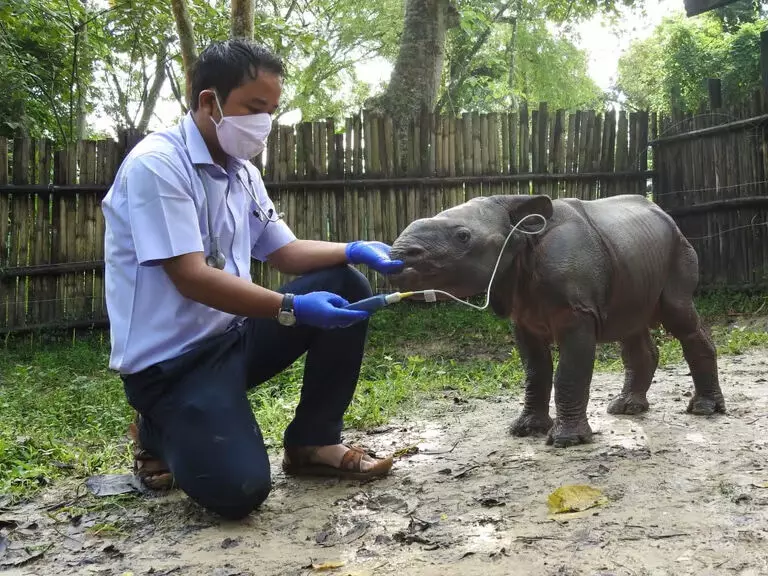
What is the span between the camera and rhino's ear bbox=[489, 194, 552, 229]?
3463 millimetres

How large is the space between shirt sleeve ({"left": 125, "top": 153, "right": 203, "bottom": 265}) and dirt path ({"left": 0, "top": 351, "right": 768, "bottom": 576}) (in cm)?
100

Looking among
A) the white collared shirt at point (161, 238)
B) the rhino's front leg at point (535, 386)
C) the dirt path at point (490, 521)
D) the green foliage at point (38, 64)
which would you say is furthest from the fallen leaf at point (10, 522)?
the green foliage at point (38, 64)

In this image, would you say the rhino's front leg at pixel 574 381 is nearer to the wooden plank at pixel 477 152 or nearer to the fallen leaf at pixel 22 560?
the fallen leaf at pixel 22 560

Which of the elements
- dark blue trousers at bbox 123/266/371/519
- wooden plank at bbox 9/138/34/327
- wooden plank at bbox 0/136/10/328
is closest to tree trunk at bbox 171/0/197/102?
wooden plank at bbox 9/138/34/327

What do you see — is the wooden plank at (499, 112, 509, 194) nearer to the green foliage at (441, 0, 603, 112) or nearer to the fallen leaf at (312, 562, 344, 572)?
the fallen leaf at (312, 562, 344, 572)

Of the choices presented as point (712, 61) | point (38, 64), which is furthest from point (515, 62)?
point (38, 64)

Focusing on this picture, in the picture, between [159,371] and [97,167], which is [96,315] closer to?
[97,167]

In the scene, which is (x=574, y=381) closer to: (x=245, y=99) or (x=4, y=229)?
(x=245, y=99)

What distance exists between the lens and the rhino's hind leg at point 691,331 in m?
3.89

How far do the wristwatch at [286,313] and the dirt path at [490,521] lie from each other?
2.32 ft

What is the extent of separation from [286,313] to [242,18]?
434 cm

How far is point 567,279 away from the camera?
10.9ft

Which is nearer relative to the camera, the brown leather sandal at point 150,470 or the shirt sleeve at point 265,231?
the brown leather sandal at point 150,470

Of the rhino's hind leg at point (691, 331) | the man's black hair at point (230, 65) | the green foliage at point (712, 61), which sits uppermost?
the green foliage at point (712, 61)
